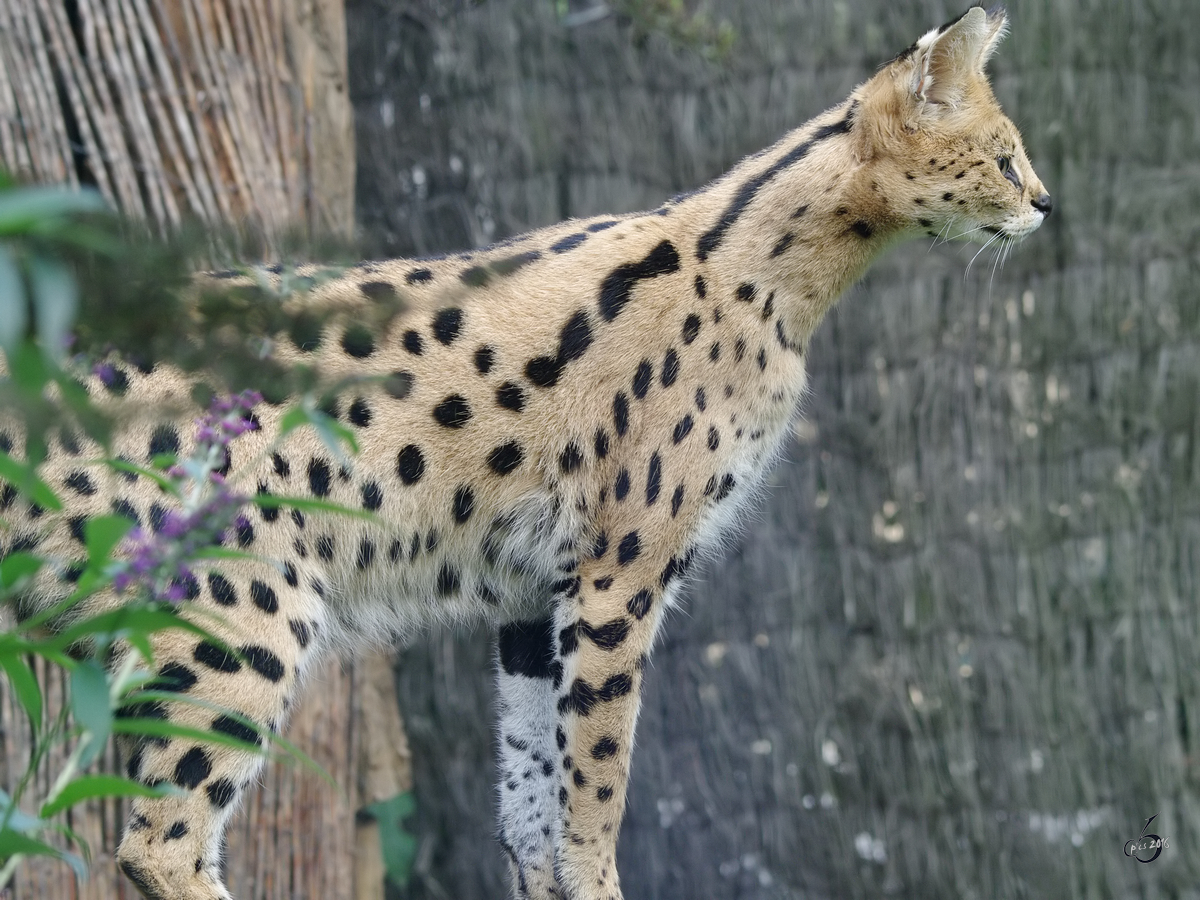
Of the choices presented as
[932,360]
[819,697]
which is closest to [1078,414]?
[932,360]

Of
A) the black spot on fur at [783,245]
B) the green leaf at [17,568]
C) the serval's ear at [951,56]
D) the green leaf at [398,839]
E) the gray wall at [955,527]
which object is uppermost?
the serval's ear at [951,56]

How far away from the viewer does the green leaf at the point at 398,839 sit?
6934mm

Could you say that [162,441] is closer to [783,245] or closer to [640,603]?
[640,603]

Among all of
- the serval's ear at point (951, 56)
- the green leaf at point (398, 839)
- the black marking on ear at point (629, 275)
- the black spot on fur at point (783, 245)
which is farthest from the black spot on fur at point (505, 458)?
the green leaf at point (398, 839)

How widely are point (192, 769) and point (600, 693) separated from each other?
4.38 ft

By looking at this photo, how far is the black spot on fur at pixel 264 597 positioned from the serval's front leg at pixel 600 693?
3.31 ft

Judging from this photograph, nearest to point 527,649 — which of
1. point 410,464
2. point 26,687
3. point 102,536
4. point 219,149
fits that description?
point 410,464

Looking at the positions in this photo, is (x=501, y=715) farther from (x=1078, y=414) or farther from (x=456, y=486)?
(x=1078, y=414)

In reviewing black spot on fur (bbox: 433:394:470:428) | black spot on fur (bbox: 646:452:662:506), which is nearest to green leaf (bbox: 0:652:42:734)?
black spot on fur (bbox: 433:394:470:428)

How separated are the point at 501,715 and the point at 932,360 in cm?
279

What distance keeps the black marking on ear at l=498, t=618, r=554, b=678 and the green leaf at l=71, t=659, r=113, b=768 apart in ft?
10.8

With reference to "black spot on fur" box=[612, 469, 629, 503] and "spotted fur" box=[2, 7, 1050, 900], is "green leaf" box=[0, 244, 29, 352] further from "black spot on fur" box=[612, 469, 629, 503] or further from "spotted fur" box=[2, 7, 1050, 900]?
"black spot on fur" box=[612, 469, 629, 503]

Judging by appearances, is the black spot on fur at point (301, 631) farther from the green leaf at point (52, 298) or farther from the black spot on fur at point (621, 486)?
the green leaf at point (52, 298)

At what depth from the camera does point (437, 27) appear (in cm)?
691
